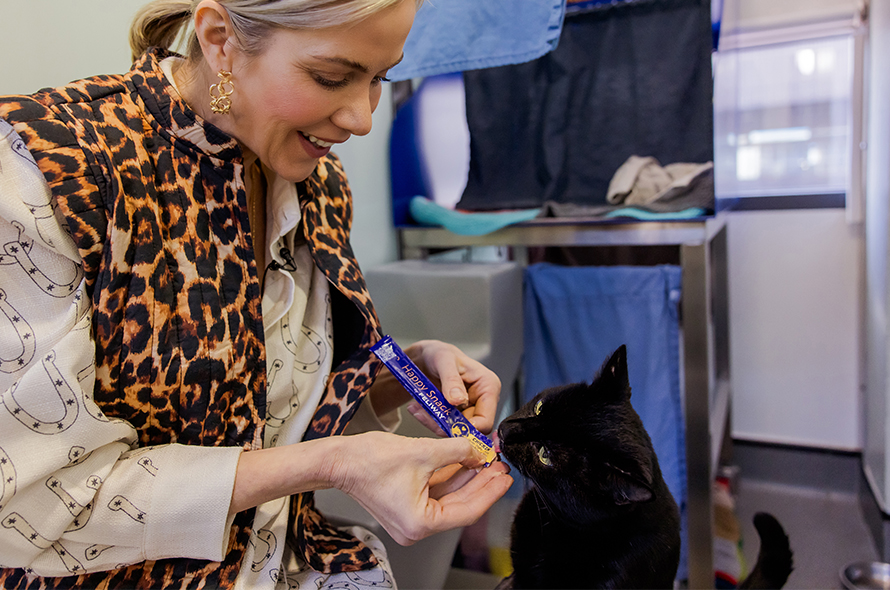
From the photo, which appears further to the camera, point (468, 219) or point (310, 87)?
point (468, 219)

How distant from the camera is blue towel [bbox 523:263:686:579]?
3.71ft

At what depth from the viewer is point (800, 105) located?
200 centimetres

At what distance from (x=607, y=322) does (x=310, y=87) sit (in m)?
0.87

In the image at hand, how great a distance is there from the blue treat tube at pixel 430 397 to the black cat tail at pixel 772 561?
0.34m

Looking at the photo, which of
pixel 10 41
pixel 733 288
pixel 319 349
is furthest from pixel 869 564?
pixel 10 41

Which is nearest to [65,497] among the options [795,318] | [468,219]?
[468,219]

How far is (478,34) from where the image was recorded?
37.0 inches

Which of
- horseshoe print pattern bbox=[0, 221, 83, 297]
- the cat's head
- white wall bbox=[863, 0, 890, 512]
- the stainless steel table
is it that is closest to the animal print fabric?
horseshoe print pattern bbox=[0, 221, 83, 297]

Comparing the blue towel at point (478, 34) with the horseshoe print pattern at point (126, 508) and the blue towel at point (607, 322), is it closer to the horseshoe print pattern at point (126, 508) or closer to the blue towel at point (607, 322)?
the blue towel at point (607, 322)

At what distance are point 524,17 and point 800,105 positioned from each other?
1601mm

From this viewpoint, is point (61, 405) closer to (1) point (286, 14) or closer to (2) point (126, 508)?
(2) point (126, 508)

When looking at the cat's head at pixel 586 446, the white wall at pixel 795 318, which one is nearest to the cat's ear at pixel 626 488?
the cat's head at pixel 586 446

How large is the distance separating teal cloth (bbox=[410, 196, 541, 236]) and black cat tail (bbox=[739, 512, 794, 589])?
84 centimetres

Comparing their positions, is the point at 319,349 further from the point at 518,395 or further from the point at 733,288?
the point at 733,288
